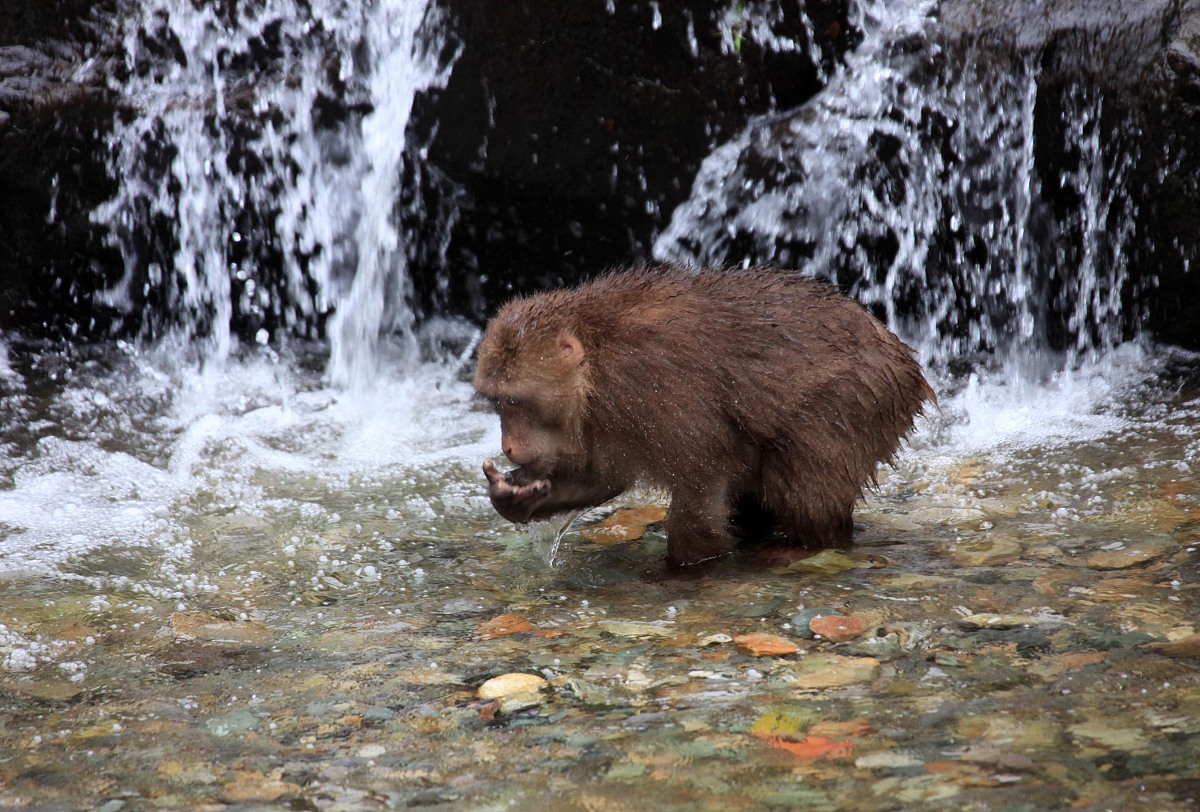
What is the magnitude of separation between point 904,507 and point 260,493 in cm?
313

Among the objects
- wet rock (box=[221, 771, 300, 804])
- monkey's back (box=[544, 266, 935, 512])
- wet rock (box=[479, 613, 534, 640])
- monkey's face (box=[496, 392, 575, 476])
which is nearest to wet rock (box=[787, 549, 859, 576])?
monkey's back (box=[544, 266, 935, 512])

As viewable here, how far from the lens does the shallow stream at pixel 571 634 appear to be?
9.75ft

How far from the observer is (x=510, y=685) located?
362cm

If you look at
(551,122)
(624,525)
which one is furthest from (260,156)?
(624,525)

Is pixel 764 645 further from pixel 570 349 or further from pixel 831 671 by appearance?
pixel 570 349

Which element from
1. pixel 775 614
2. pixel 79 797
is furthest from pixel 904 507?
pixel 79 797

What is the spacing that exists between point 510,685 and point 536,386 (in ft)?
4.56

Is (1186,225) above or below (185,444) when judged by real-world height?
above

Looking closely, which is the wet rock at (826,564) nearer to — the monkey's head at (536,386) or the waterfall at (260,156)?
the monkey's head at (536,386)

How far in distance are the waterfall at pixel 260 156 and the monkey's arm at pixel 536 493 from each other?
351 cm

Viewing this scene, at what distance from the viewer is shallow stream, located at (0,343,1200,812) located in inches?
117

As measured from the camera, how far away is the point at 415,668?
12.5 feet

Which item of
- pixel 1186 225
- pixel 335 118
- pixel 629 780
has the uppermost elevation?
pixel 335 118

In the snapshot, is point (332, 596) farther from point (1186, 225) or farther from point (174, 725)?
point (1186, 225)
